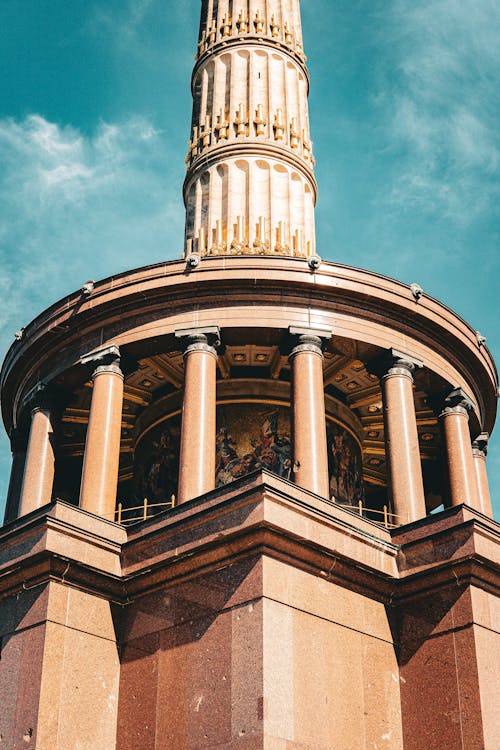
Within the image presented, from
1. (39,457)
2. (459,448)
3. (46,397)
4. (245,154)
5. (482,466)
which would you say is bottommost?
(39,457)

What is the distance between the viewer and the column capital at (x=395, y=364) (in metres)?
27.4

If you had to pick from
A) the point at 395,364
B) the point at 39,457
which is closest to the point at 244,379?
the point at 395,364

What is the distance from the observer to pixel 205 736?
1838 cm

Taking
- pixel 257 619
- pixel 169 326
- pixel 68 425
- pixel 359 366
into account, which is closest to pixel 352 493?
pixel 359 366

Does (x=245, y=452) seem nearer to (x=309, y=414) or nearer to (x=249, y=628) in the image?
(x=309, y=414)

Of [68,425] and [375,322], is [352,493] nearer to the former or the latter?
[375,322]

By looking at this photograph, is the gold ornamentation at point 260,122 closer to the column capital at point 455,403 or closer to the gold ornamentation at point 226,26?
the gold ornamentation at point 226,26

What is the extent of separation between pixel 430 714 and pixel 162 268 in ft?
43.6

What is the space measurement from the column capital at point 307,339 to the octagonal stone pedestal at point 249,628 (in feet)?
19.0

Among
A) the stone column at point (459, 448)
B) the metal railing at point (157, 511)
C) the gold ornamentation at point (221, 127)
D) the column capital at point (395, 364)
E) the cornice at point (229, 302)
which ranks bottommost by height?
the metal railing at point (157, 511)

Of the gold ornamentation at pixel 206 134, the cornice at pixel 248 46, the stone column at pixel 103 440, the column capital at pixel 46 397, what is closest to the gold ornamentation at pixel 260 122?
the gold ornamentation at pixel 206 134

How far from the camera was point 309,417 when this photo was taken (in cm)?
2489

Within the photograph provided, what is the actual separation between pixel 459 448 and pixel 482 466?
407 centimetres

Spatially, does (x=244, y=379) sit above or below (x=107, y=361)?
above
